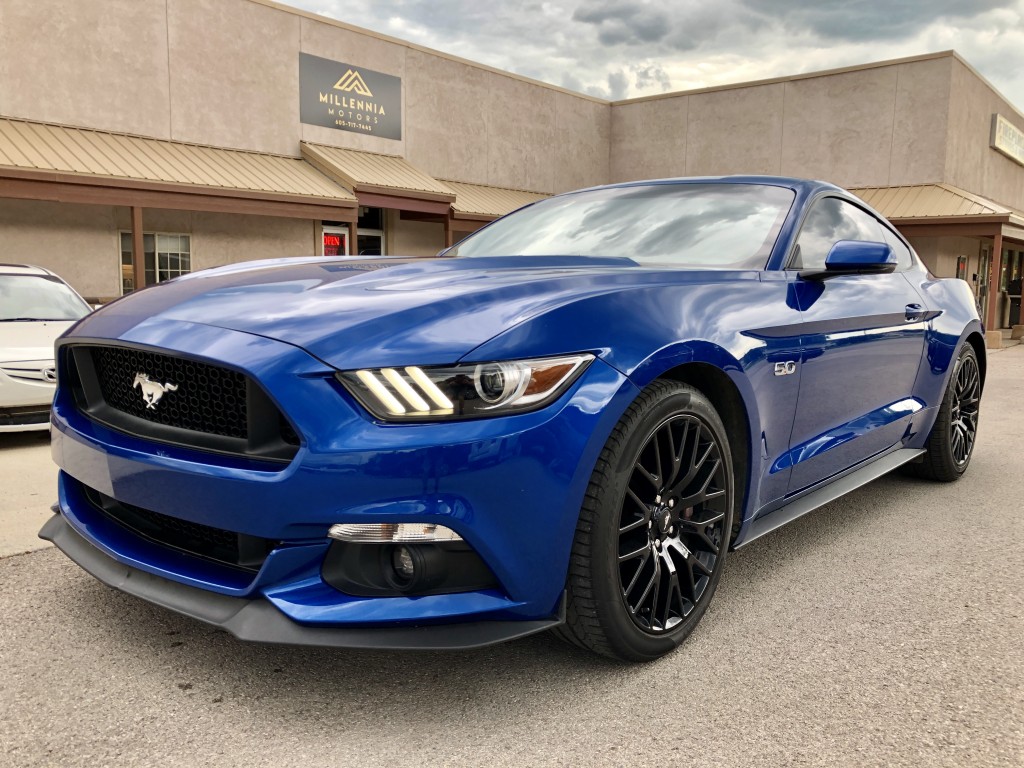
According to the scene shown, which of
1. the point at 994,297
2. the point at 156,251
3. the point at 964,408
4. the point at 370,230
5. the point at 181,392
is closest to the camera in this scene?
the point at 181,392

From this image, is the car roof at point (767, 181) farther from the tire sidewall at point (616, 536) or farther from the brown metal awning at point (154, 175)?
the brown metal awning at point (154, 175)

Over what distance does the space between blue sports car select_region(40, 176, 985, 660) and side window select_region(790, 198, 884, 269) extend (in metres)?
0.32

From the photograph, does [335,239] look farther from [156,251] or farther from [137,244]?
[137,244]

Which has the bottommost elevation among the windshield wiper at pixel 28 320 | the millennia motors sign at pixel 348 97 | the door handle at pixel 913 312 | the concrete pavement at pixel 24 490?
the concrete pavement at pixel 24 490

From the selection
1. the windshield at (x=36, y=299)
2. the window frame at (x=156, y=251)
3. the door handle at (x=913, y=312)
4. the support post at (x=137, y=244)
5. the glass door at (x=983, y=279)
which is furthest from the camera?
the glass door at (x=983, y=279)

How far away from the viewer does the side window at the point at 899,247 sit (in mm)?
4227

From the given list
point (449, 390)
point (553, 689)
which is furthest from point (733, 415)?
point (449, 390)

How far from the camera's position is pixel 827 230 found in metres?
3.58

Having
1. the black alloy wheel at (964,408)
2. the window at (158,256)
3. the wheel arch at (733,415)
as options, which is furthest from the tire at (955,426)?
the window at (158,256)

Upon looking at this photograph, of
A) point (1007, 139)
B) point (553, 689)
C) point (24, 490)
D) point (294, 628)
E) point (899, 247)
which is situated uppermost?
point (1007, 139)

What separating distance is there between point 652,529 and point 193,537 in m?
1.25

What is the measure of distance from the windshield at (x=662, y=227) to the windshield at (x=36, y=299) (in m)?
4.71

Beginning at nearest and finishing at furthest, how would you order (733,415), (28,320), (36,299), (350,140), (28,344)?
(733,415) → (28,344) → (28,320) → (36,299) → (350,140)

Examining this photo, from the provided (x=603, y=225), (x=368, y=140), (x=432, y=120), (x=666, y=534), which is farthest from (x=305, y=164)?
(x=666, y=534)
